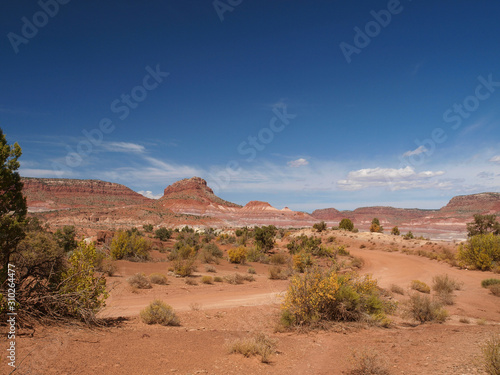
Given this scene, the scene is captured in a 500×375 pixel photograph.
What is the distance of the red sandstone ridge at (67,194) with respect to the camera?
88887mm

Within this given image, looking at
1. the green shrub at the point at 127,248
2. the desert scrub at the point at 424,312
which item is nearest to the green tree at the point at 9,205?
the desert scrub at the point at 424,312

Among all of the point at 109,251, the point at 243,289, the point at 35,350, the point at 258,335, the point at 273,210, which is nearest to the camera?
the point at 35,350

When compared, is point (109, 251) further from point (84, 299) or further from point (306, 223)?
point (306, 223)

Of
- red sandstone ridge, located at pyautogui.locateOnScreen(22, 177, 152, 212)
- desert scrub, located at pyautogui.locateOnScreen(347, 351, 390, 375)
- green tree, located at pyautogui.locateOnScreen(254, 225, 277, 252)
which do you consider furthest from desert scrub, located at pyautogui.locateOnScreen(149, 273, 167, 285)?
red sandstone ridge, located at pyautogui.locateOnScreen(22, 177, 152, 212)

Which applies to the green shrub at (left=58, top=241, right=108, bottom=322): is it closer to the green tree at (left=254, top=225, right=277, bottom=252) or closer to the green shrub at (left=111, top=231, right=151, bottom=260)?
the green shrub at (left=111, top=231, right=151, bottom=260)

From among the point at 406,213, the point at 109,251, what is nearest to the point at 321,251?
the point at 109,251

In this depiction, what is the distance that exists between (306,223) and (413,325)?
8812 centimetres

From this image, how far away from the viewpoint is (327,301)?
845 centimetres

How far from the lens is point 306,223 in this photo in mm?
95750

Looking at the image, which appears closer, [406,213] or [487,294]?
[487,294]

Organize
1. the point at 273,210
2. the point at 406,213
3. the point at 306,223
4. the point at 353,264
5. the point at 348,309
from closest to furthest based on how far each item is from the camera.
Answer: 1. the point at 348,309
2. the point at 353,264
3. the point at 306,223
4. the point at 273,210
5. the point at 406,213

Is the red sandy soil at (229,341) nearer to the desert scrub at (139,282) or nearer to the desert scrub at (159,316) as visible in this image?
the desert scrub at (159,316)

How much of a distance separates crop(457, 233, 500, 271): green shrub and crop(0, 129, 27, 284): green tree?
80.2 ft

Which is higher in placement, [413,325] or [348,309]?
[348,309]
